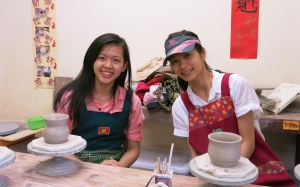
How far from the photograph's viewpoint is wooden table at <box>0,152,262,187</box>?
1047 millimetres

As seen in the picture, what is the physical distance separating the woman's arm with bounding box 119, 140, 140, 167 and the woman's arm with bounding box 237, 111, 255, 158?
65 cm

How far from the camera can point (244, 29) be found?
2.38 meters

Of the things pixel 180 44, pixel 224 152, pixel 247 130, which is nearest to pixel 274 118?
pixel 247 130

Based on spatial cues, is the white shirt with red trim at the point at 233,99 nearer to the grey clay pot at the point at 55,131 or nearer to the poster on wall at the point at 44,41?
the grey clay pot at the point at 55,131

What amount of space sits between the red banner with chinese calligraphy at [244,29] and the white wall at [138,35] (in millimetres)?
42

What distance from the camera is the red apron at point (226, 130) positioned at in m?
1.39

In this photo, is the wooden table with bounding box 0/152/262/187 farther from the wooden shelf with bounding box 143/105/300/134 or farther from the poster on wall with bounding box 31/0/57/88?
the poster on wall with bounding box 31/0/57/88

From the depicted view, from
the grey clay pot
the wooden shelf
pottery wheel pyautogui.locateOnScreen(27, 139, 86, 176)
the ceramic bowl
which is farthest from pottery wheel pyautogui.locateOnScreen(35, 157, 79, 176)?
the wooden shelf

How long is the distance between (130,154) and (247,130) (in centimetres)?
70

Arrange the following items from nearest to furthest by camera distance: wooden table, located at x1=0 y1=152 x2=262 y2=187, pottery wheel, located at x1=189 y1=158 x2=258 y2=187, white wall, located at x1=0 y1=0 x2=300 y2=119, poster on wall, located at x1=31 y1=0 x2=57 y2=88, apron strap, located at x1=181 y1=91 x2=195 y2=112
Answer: pottery wheel, located at x1=189 y1=158 x2=258 y2=187
wooden table, located at x1=0 y1=152 x2=262 y2=187
apron strap, located at x1=181 y1=91 x2=195 y2=112
white wall, located at x1=0 y1=0 x2=300 y2=119
poster on wall, located at x1=31 y1=0 x2=57 y2=88

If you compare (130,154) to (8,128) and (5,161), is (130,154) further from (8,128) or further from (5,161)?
(8,128)

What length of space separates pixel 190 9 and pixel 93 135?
1493 millimetres

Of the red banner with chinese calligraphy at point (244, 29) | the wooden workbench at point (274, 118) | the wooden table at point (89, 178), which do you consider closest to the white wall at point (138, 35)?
the red banner with chinese calligraphy at point (244, 29)

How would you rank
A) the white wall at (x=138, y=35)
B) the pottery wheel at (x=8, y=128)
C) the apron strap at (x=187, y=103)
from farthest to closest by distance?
the pottery wheel at (x=8, y=128), the white wall at (x=138, y=35), the apron strap at (x=187, y=103)
